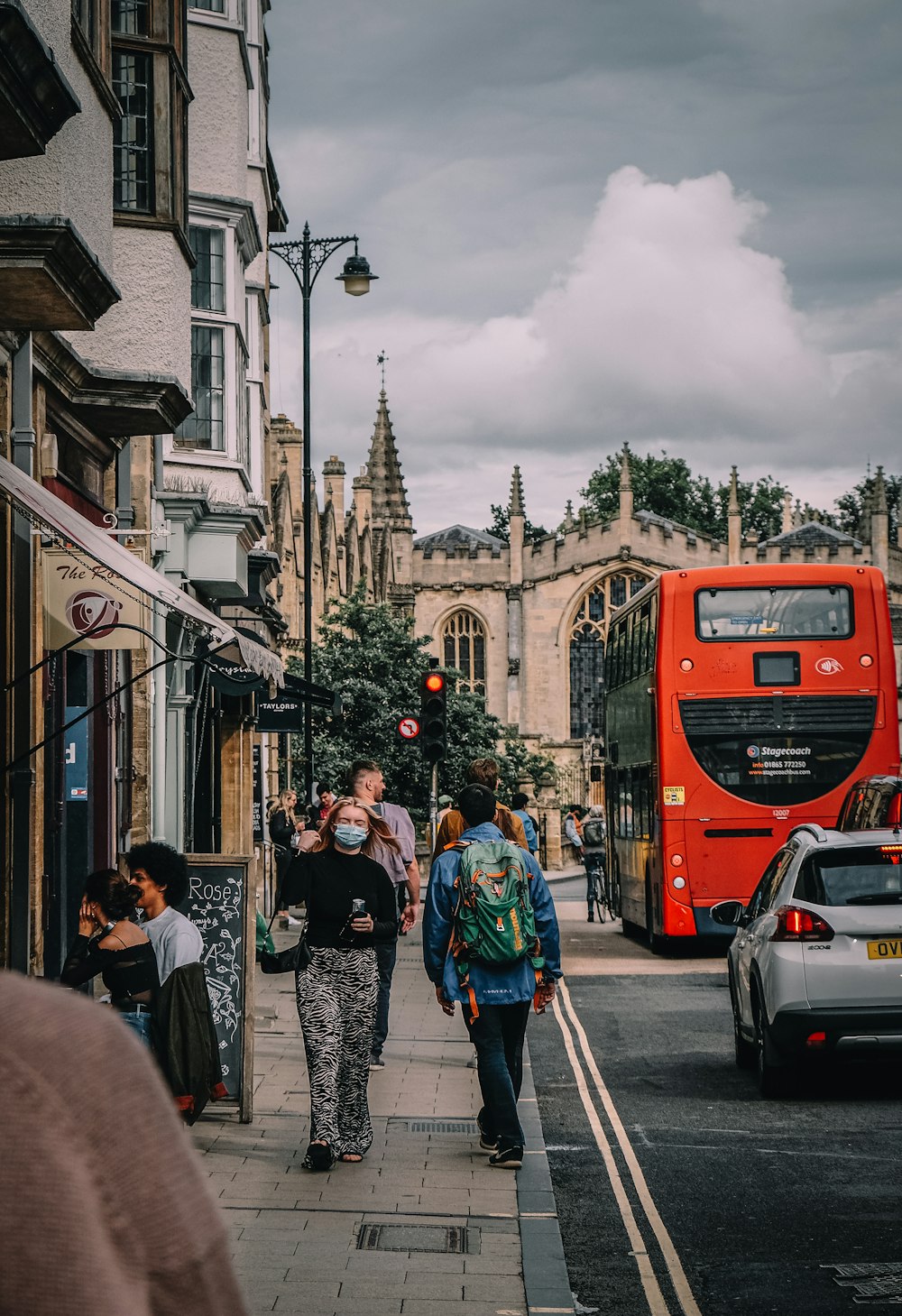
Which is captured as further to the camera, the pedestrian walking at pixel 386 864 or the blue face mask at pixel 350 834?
the pedestrian walking at pixel 386 864

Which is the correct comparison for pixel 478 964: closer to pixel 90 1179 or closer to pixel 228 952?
pixel 228 952

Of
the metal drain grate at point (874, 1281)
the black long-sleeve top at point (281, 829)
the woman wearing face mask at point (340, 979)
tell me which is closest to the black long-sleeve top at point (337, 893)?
the woman wearing face mask at point (340, 979)

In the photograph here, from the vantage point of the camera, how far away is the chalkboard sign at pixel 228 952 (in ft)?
30.7

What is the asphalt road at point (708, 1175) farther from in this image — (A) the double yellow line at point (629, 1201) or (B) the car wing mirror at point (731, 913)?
(B) the car wing mirror at point (731, 913)

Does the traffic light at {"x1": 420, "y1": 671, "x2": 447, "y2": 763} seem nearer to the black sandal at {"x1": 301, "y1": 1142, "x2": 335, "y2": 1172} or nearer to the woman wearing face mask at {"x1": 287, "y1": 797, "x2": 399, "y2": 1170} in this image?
the woman wearing face mask at {"x1": 287, "y1": 797, "x2": 399, "y2": 1170}

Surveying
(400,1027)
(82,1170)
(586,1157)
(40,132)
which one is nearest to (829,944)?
(586,1157)

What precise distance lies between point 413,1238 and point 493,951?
1.82 m

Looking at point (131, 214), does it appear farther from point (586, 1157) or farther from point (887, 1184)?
point (887, 1184)

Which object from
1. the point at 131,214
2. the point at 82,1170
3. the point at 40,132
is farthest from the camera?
the point at 131,214

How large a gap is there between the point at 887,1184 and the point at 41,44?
5918 mm

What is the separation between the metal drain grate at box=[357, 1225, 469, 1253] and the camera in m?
6.69

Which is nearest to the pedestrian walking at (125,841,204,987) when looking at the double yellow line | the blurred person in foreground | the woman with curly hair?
the woman with curly hair

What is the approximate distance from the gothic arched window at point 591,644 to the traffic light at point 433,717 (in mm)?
47086

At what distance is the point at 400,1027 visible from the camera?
1409cm
